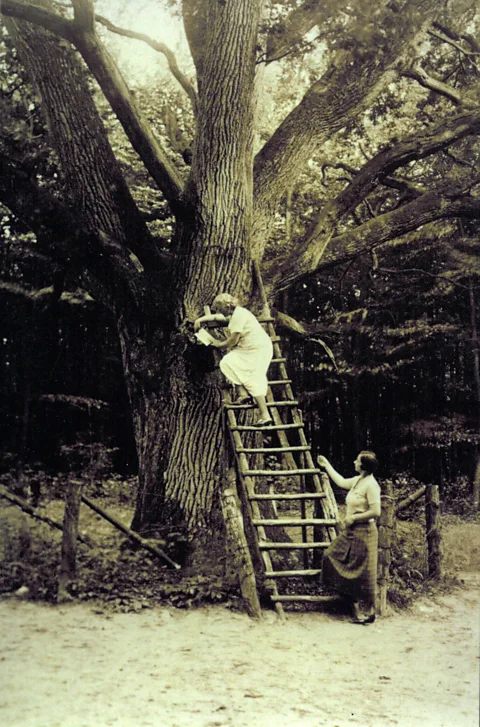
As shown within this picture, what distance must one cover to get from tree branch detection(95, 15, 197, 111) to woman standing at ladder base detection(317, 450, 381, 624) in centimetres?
413

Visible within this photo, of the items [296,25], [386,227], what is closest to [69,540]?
[386,227]

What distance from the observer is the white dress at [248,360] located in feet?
18.6

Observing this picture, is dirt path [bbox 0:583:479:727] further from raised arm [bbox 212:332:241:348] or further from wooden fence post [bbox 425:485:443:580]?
raised arm [bbox 212:332:241:348]

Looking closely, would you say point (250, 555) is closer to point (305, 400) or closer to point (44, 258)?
point (305, 400)

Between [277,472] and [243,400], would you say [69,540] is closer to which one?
[277,472]

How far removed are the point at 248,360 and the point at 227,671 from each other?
2474 millimetres

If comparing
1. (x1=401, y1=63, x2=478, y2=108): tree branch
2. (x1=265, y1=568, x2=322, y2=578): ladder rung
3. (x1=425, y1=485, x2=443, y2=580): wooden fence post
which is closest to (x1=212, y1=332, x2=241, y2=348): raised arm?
(x1=265, y1=568, x2=322, y2=578): ladder rung

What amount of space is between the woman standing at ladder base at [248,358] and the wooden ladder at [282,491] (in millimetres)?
106

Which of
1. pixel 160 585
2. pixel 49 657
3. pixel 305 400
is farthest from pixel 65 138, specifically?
pixel 49 657

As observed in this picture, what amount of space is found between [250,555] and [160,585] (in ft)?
2.39

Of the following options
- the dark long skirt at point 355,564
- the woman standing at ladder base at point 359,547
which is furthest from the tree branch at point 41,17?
the dark long skirt at point 355,564

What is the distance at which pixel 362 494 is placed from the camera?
16.3 feet

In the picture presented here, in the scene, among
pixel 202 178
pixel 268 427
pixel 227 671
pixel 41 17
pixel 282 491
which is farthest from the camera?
pixel 202 178

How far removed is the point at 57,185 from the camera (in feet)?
20.8
